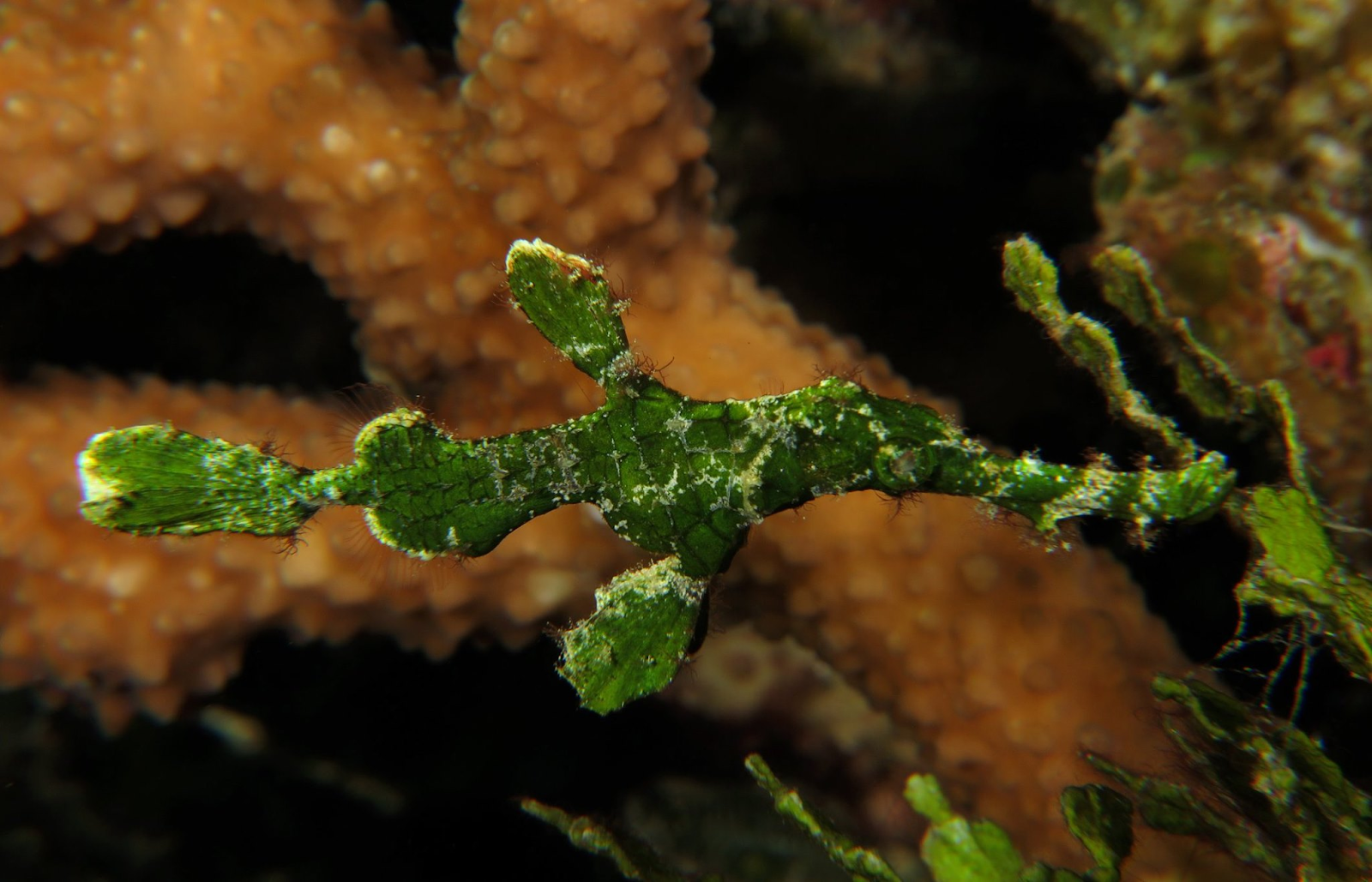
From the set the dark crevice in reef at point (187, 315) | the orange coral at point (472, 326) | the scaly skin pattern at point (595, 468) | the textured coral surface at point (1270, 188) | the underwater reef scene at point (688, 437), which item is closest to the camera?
the scaly skin pattern at point (595, 468)

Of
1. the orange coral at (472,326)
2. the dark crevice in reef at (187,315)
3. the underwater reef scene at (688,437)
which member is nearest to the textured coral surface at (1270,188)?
the underwater reef scene at (688,437)

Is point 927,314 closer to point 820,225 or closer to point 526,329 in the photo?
point 820,225

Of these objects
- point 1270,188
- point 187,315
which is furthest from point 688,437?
point 187,315

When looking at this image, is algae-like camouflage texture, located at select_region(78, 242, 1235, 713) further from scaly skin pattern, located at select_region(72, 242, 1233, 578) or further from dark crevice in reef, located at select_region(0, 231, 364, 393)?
dark crevice in reef, located at select_region(0, 231, 364, 393)

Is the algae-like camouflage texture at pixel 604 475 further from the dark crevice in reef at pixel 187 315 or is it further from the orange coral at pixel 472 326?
the dark crevice in reef at pixel 187 315

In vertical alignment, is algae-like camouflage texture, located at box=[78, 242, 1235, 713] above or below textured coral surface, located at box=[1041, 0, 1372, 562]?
below

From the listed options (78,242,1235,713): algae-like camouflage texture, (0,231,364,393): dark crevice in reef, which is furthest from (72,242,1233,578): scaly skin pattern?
(0,231,364,393): dark crevice in reef

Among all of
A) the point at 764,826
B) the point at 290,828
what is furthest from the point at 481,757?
the point at 764,826
